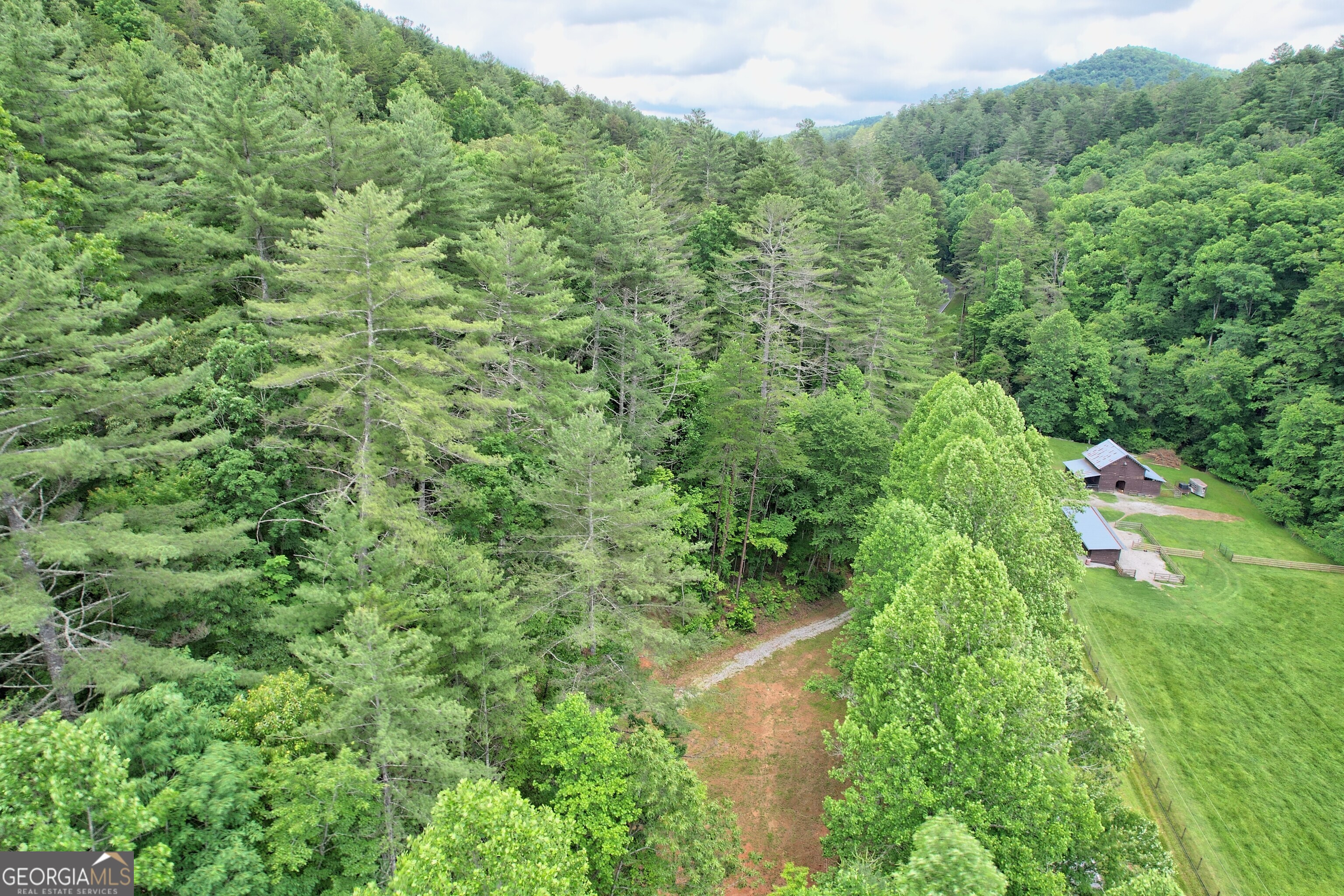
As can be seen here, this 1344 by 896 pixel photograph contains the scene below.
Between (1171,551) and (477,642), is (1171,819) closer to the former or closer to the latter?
(1171,551)

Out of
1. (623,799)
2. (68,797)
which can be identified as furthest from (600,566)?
(68,797)

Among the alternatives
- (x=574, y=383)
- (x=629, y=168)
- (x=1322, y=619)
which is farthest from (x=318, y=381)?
(x=1322, y=619)

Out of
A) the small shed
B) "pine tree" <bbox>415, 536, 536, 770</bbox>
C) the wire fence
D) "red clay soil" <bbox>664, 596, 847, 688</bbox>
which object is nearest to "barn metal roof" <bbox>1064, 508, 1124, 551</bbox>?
the small shed

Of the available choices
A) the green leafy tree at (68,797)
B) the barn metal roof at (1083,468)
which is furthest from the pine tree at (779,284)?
the green leafy tree at (68,797)

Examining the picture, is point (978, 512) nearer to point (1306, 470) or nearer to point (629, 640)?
point (629, 640)

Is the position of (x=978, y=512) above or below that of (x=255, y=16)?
below

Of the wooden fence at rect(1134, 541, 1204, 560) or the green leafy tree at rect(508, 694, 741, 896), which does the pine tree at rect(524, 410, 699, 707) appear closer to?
the green leafy tree at rect(508, 694, 741, 896)
